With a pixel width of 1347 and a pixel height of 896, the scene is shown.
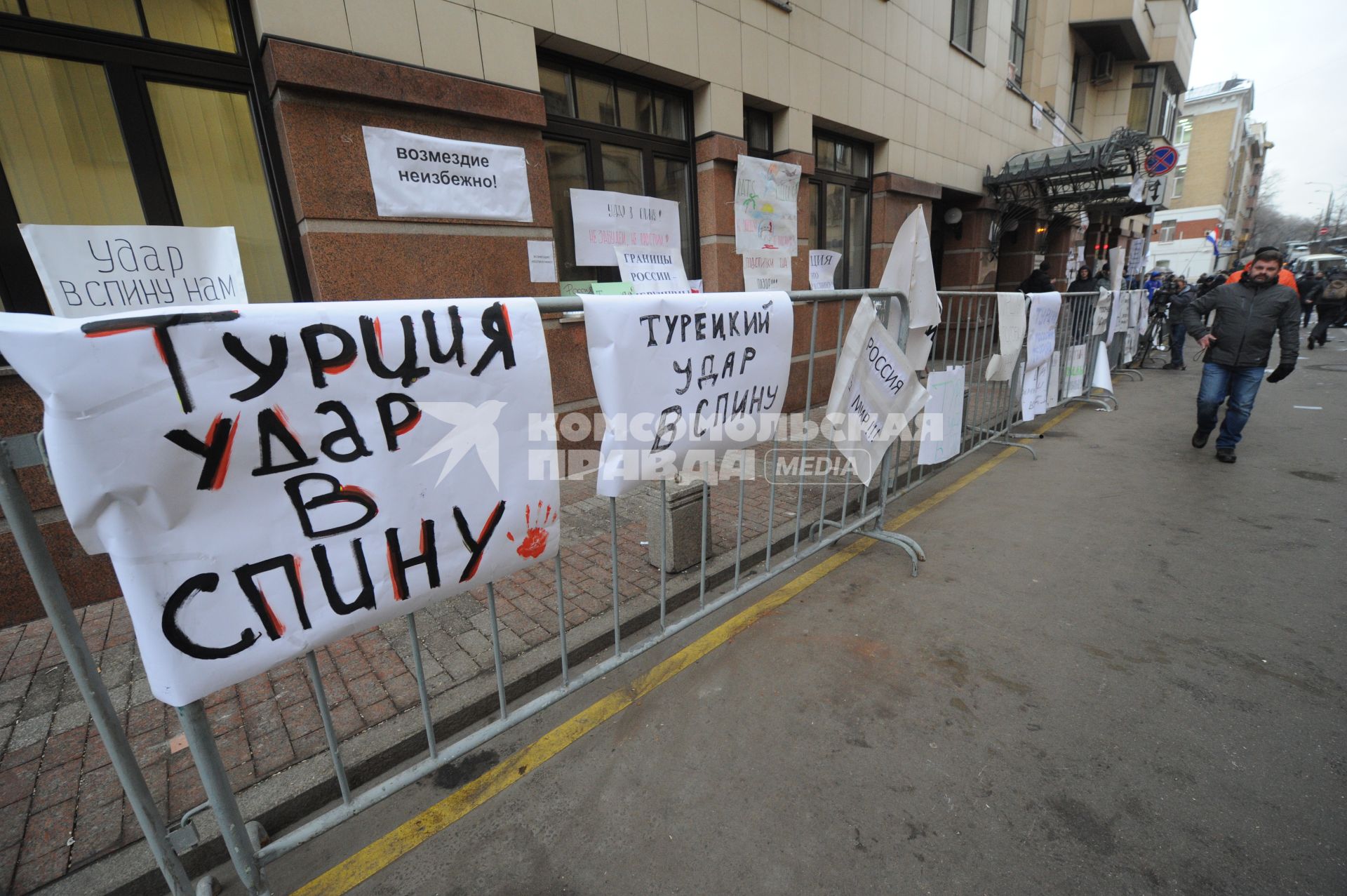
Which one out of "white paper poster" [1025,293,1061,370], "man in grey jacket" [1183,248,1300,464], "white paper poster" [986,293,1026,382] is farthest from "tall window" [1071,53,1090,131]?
"white paper poster" [986,293,1026,382]

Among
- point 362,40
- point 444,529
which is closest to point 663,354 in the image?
point 444,529

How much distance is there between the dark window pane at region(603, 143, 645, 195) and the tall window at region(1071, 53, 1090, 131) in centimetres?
1657

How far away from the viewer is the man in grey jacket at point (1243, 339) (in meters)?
5.54

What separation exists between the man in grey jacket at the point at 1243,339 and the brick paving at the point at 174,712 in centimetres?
609

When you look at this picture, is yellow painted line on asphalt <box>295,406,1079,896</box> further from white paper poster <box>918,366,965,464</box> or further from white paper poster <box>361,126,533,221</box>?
white paper poster <box>361,126,533,221</box>

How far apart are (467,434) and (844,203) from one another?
338 inches

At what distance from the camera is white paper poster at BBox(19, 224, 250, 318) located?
9.00 feet

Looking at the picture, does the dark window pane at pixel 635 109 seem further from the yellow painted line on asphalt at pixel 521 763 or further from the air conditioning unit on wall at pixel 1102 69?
the air conditioning unit on wall at pixel 1102 69

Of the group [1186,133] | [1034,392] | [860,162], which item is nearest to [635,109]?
[860,162]

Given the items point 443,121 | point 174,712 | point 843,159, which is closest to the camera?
point 174,712

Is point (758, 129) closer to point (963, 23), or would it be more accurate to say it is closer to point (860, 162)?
point (860, 162)

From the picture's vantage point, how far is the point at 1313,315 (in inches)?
956

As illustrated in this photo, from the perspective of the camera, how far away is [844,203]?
870cm

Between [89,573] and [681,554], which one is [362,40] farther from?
[681,554]
